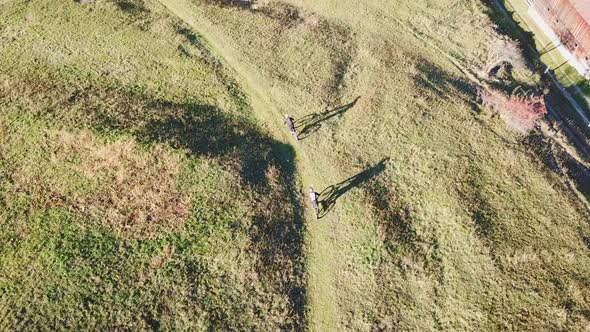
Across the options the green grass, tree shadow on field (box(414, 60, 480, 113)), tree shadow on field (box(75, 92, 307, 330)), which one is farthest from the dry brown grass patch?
tree shadow on field (box(414, 60, 480, 113))

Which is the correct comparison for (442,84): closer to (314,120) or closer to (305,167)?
(314,120)

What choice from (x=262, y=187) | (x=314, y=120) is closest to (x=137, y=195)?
(x=262, y=187)

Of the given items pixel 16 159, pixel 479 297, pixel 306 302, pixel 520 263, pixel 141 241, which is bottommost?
pixel 16 159

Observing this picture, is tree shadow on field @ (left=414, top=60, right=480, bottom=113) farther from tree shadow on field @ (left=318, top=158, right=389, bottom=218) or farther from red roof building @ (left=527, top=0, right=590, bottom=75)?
red roof building @ (left=527, top=0, right=590, bottom=75)

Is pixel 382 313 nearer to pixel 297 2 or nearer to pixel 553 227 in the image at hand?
pixel 553 227

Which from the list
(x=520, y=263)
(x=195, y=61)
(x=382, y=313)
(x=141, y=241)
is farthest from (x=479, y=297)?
(x=195, y=61)

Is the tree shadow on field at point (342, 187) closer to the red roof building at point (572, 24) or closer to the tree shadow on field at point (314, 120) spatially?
the tree shadow on field at point (314, 120)
